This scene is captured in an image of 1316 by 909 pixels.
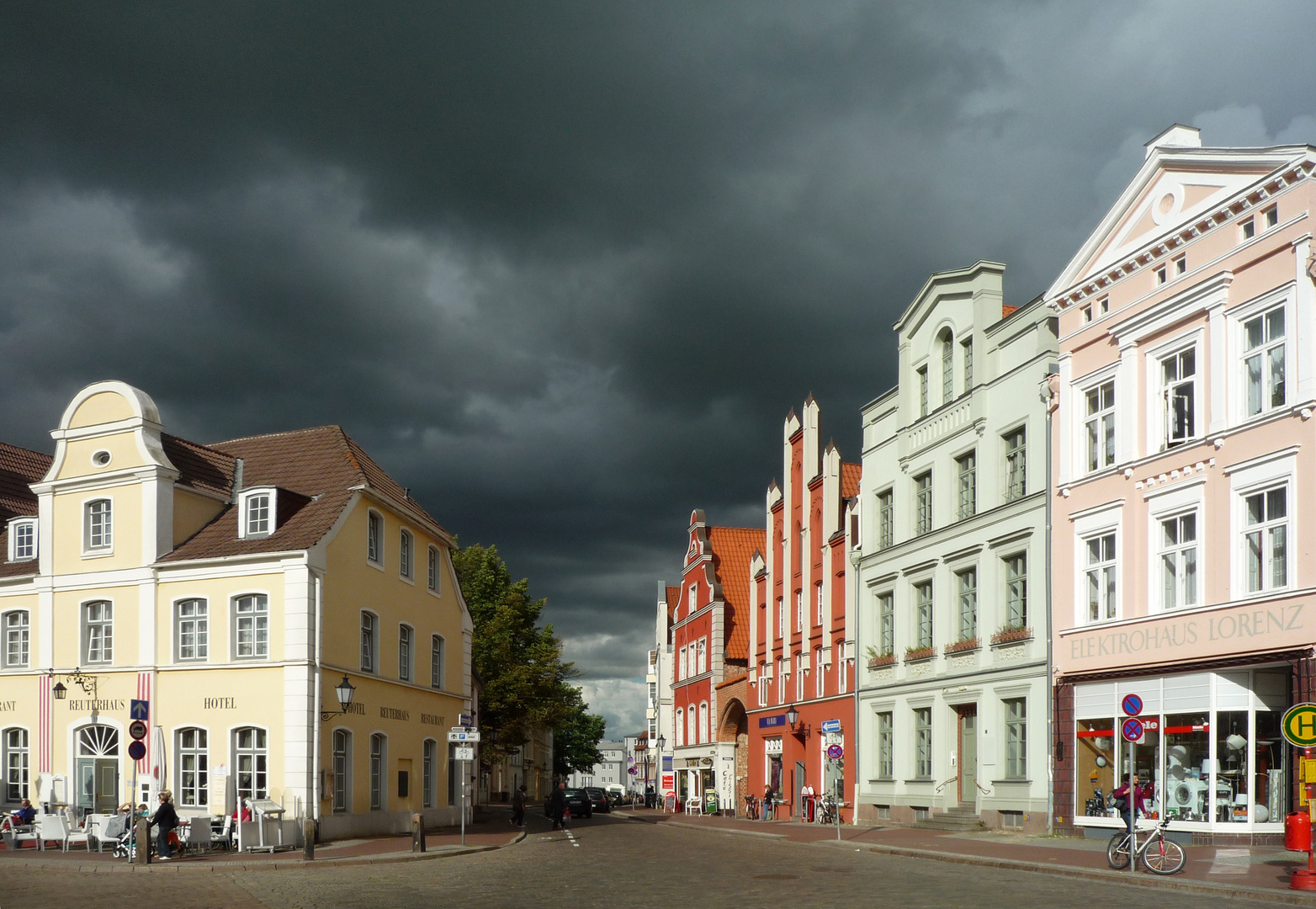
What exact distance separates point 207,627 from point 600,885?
1849 centimetres

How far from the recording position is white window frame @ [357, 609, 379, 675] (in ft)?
117

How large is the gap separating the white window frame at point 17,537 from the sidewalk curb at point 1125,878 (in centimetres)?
2701

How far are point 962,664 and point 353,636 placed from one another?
16.9 m

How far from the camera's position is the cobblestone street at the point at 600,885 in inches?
653

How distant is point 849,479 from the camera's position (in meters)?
48.0

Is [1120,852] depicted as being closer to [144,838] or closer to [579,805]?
[144,838]

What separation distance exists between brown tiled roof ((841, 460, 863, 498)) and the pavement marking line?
2456cm

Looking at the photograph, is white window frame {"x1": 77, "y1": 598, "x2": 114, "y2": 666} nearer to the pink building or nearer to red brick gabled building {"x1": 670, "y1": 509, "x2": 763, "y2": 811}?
the pink building

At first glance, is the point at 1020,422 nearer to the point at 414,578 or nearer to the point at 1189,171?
the point at 1189,171

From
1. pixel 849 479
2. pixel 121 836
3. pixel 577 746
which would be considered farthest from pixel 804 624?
pixel 577 746

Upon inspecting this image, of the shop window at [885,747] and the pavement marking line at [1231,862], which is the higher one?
the pavement marking line at [1231,862]

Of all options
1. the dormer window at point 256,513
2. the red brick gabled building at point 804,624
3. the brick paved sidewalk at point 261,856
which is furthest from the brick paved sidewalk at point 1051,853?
the dormer window at point 256,513

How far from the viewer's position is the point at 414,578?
1601 inches

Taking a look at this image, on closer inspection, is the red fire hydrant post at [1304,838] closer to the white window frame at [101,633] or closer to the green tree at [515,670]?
the white window frame at [101,633]
